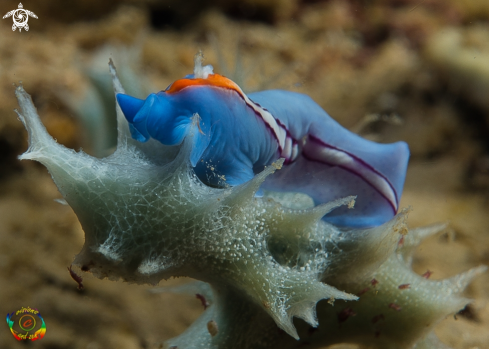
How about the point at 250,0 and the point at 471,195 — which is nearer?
the point at 471,195

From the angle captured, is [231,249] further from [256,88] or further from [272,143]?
[256,88]

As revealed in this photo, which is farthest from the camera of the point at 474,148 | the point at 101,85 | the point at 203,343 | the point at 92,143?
the point at 92,143

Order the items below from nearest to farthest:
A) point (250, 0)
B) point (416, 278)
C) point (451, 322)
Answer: point (416, 278) < point (451, 322) < point (250, 0)

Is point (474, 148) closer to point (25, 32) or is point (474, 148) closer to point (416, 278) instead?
point (416, 278)

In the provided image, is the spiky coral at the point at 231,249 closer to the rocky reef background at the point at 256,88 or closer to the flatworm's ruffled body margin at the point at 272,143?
the flatworm's ruffled body margin at the point at 272,143

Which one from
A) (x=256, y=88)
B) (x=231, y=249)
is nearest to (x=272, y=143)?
(x=231, y=249)

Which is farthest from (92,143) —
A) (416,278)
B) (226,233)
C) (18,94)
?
(416,278)

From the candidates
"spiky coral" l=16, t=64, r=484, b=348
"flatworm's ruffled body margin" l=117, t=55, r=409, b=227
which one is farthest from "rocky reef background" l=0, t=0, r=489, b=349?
"spiky coral" l=16, t=64, r=484, b=348
